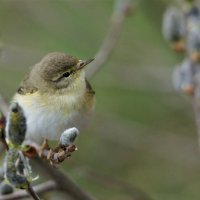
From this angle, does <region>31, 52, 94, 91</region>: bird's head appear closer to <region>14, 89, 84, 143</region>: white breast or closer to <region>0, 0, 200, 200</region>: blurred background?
<region>14, 89, 84, 143</region>: white breast

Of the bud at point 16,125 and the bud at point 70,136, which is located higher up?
the bud at point 16,125

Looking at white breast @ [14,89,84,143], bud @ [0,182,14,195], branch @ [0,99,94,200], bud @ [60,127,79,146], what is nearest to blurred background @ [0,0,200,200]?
white breast @ [14,89,84,143]

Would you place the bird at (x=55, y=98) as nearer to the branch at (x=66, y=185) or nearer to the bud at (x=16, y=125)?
the branch at (x=66, y=185)

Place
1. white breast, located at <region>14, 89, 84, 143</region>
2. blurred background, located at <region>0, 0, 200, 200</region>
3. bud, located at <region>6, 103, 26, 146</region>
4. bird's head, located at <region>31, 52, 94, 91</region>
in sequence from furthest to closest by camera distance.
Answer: blurred background, located at <region>0, 0, 200, 200</region> < bird's head, located at <region>31, 52, 94, 91</region> < white breast, located at <region>14, 89, 84, 143</region> < bud, located at <region>6, 103, 26, 146</region>

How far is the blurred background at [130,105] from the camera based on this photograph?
5320 millimetres

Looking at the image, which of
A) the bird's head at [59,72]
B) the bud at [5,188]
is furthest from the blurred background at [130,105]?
the bud at [5,188]

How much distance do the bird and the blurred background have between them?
124cm

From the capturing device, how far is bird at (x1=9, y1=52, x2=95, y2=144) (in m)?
3.57

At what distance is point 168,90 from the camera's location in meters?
5.16

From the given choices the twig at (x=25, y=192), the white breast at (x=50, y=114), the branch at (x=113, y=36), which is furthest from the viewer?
the branch at (x=113, y=36)

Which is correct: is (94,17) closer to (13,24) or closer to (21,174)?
(13,24)

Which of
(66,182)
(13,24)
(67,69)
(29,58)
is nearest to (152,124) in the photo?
(29,58)

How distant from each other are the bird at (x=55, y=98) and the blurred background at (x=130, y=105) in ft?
4.08

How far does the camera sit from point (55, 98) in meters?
3.71
